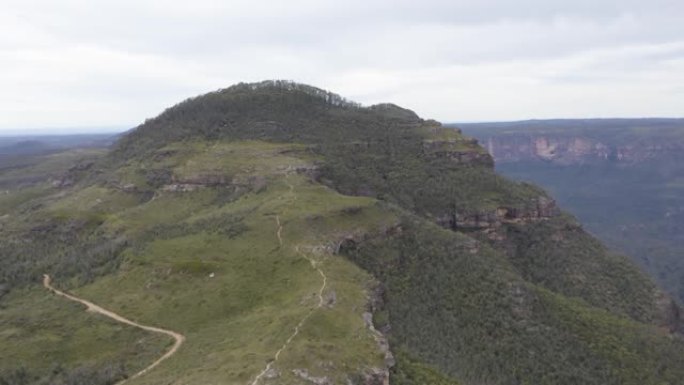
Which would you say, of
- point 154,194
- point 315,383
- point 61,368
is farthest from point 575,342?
point 154,194

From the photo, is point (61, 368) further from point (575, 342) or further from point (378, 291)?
point (575, 342)

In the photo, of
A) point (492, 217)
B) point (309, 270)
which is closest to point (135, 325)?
point (309, 270)

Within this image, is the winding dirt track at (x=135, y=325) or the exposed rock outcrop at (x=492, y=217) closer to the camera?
the winding dirt track at (x=135, y=325)

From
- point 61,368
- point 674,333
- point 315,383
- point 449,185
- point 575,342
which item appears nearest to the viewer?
point 315,383

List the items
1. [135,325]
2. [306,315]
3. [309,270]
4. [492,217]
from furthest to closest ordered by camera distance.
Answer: [492,217] < [309,270] < [135,325] < [306,315]

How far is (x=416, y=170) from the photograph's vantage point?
16725 cm

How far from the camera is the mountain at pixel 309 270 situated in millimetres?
78188

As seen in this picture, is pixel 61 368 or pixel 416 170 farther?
pixel 416 170

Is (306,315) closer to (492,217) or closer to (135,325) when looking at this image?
(135,325)

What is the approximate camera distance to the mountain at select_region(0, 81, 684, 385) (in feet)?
257

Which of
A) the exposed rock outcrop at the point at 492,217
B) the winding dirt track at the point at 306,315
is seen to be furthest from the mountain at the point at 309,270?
the exposed rock outcrop at the point at 492,217

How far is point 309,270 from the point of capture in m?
95.0

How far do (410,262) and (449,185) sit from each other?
50413 mm

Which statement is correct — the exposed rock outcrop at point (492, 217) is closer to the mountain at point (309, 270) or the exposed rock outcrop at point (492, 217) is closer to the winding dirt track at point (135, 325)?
the mountain at point (309, 270)
